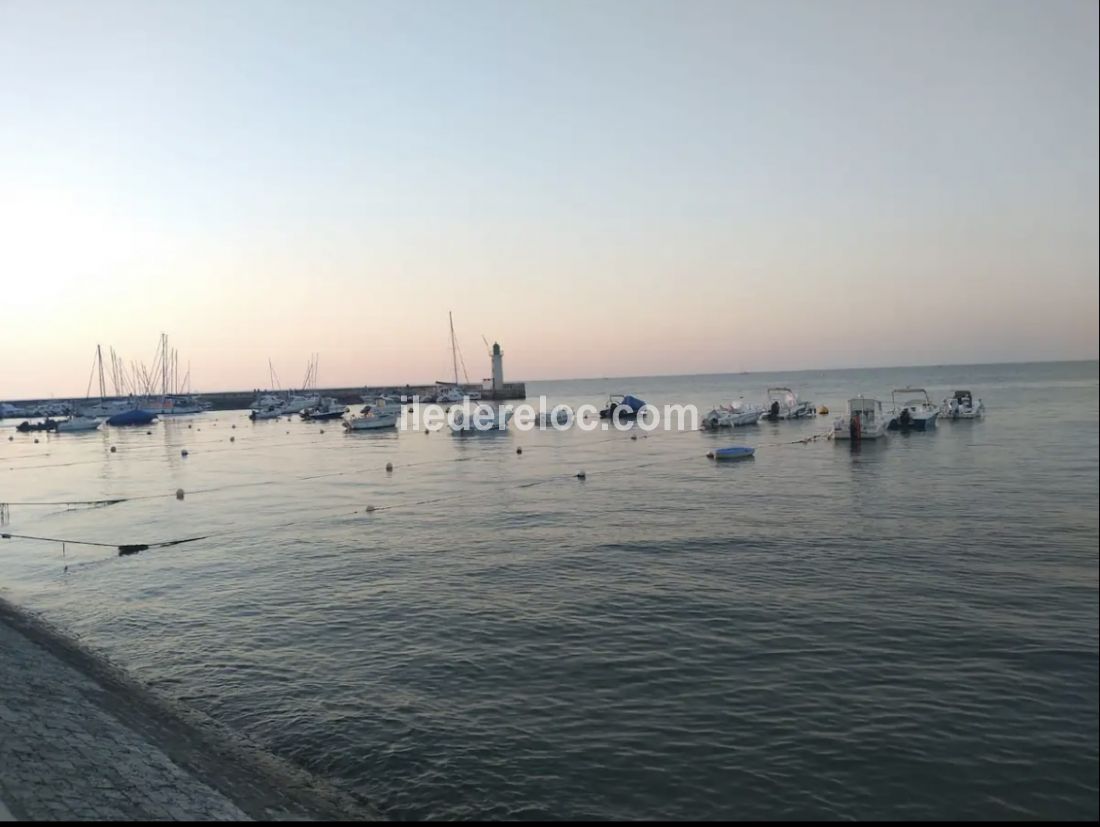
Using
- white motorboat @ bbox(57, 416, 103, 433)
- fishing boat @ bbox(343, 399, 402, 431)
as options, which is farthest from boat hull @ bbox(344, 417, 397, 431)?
white motorboat @ bbox(57, 416, 103, 433)

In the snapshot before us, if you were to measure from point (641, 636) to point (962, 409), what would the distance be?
66.9 m

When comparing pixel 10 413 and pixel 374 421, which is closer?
pixel 374 421

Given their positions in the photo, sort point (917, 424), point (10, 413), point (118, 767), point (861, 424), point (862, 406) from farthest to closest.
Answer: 1. point (10, 413)
2. point (917, 424)
3. point (862, 406)
4. point (861, 424)
5. point (118, 767)

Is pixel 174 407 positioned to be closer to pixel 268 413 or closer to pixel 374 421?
pixel 268 413

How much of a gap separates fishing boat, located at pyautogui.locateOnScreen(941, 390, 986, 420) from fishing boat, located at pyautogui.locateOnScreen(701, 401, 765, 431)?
18.9 metres

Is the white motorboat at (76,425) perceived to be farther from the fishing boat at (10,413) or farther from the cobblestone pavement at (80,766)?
the cobblestone pavement at (80,766)

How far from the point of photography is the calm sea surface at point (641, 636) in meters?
10.4

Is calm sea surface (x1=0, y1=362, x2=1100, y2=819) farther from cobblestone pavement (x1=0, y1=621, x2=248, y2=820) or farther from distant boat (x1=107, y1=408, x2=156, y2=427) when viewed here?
distant boat (x1=107, y1=408, x2=156, y2=427)

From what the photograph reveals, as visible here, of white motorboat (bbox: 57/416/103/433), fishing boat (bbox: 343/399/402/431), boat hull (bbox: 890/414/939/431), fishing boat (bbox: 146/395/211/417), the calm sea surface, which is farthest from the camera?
fishing boat (bbox: 146/395/211/417)

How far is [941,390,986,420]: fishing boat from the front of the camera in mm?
70000

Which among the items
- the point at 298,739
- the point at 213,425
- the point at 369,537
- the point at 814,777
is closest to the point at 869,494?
the point at 369,537

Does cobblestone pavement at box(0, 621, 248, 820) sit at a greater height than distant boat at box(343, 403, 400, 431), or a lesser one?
lesser

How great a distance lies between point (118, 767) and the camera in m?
10.3

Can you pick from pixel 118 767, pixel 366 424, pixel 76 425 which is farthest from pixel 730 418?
pixel 76 425
